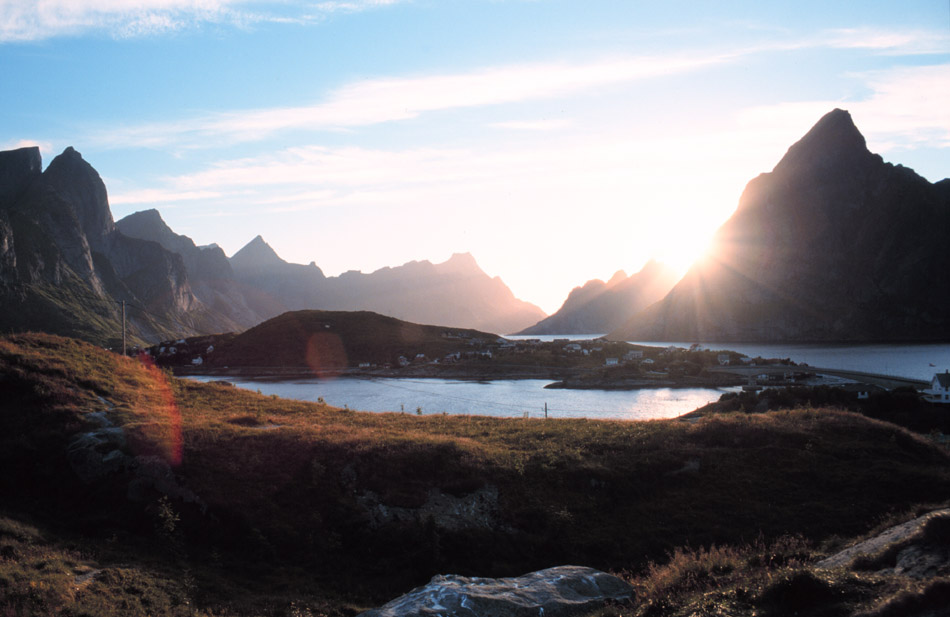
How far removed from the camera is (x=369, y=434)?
21.4 meters

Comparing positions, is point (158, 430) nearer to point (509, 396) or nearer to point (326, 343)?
point (509, 396)

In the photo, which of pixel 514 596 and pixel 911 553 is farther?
pixel 514 596

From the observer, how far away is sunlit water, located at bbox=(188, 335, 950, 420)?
76.8 meters

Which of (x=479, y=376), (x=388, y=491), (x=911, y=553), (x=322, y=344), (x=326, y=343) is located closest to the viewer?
(x=911, y=553)

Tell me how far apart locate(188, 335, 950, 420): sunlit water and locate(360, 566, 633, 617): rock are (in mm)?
52863

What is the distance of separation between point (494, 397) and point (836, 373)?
63.6m

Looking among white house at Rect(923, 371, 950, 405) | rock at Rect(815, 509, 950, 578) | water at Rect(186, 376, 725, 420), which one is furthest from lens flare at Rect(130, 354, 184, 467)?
white house at Rect(923, 371, 950, 405)

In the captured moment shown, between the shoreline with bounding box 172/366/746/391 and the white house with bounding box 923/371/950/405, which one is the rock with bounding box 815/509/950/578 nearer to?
the white house with bounding box 923/371/950/405

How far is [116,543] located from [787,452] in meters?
22.2

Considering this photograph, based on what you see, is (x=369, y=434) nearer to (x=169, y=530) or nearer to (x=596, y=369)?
(x=169, y=530)

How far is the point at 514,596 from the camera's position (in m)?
10.5

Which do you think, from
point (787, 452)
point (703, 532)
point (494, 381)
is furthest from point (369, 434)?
point (494, 381)

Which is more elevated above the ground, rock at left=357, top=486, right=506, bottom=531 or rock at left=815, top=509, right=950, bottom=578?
rock at left=815, top=509, right=950, bottom=578

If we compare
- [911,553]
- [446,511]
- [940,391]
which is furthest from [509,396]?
[911,553]
